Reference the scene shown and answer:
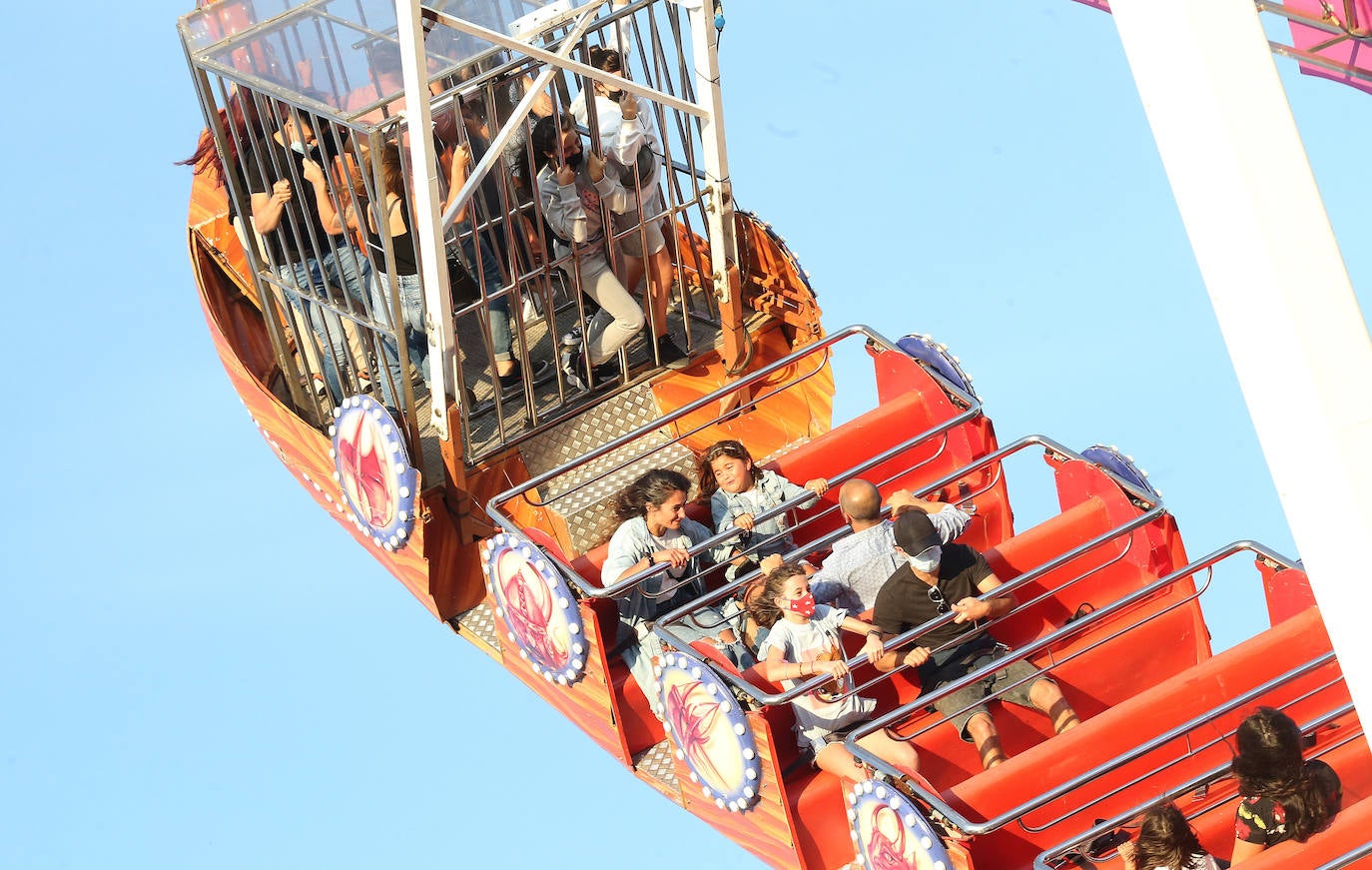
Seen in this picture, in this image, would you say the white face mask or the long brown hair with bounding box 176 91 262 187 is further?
the long brown hair with bounding box 176 91 262 187

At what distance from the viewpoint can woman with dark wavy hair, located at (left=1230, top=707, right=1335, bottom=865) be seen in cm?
625

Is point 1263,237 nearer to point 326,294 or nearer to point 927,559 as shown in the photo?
point 927,559

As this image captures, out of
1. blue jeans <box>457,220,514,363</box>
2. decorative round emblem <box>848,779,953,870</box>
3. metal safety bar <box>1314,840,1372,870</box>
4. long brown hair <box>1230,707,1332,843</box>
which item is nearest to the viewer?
metal safety bar <box>1314,840,1372,870</box>

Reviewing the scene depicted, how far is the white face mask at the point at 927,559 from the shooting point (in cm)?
739

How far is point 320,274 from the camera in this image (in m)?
9.35

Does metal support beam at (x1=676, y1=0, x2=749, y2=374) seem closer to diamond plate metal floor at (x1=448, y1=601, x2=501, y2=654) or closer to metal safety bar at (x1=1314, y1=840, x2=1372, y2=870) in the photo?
diamond plate metal floor at (x1=448, y1=601, x2=501, y2=654)

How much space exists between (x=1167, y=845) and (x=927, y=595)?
4.81 feet

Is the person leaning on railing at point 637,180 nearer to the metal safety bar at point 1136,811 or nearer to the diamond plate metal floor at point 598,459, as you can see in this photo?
the diamond plate metal floor at point 598,459

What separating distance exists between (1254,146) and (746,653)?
402 cm

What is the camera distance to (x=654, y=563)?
789 centimetres

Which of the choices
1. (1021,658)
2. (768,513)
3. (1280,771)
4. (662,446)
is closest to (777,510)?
(768,513)

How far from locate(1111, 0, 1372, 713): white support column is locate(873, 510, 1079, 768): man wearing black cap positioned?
3.18 metres

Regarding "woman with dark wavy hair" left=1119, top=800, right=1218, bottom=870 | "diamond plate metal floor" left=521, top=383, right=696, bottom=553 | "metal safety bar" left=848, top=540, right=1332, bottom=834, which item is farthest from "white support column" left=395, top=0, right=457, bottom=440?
"woman with dark wavy hair" left=1119, top=800, right=1218, bottom=870

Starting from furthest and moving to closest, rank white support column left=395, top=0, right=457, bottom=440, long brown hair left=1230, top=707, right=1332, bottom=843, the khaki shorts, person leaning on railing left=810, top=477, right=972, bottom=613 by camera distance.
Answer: the khaki shorts
white support column left=395, top=0, right=457, bottom=440
person leaning on railing left=810, top=477, right=972, bottom=613
long brown hair left=1230, top=707, right=1332, bottom=843
